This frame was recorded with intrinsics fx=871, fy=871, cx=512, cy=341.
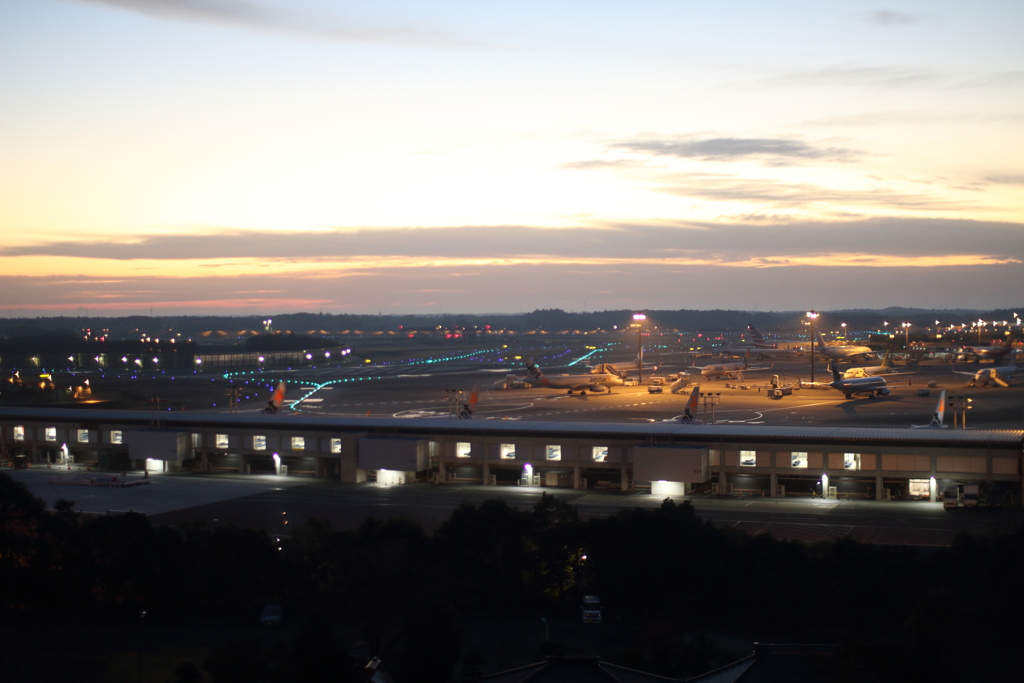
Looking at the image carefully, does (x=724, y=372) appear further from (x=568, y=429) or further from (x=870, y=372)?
(x=568, y=429)

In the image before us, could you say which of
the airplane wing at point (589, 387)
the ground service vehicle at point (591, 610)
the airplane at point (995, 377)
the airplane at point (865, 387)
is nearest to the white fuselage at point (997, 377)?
the airplane at point (995, 377)

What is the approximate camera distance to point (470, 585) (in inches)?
1280

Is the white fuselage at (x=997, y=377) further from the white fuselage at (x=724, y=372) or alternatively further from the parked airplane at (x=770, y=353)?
the parked airplane at (x=770, y=353)

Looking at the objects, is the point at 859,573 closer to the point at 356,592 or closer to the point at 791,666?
the point at 791,666

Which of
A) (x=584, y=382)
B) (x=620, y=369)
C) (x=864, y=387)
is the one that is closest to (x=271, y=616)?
(x=864, y=387)

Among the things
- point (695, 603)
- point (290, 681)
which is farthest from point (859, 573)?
point (290, 681)

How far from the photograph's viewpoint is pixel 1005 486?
47.6m

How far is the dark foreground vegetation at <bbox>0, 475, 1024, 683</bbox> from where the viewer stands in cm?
2692


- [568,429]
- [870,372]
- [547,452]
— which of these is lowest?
[870,372]

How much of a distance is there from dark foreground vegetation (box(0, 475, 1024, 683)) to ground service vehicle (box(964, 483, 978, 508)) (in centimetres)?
1742

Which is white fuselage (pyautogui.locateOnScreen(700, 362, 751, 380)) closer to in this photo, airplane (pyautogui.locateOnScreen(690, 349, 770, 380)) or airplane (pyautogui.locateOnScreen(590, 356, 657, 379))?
airplane (pyautogui.locateOnScreen(690, 349, 770, 380))

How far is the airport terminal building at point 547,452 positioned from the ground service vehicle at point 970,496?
625 mm

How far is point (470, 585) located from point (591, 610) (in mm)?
4602

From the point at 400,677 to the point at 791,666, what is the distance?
1030 centimetres
